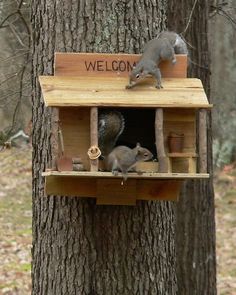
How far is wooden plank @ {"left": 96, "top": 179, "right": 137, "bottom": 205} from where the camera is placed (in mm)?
3521

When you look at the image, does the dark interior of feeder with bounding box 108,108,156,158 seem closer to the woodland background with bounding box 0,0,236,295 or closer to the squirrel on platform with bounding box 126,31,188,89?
the squirrel on platform with bounding box 126,31,188,89

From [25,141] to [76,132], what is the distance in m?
11.7

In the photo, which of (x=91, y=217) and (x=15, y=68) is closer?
(x=91, y=217)

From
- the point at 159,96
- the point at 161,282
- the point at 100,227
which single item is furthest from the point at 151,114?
the point at 161,282

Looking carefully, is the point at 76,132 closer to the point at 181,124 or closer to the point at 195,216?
the point at 181,124

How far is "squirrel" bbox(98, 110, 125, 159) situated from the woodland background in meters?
1.65

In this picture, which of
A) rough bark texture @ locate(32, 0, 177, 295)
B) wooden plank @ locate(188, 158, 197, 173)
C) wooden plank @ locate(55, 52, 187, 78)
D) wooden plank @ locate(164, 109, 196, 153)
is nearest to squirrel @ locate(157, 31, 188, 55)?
rough bark texture @ locate(32, 0, 177, 295)

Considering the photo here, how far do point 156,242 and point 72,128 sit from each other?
→ 2.58 feet

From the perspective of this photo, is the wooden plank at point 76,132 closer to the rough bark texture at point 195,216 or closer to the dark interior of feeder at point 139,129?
the dark interior of feeder at point 139,129

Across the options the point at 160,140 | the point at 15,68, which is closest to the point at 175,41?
the point at 160,140

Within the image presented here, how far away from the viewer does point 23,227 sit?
34.0 feet

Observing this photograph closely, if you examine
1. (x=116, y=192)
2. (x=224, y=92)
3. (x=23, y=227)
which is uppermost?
(x=224, y=92)

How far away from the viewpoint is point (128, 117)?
3.73 meters

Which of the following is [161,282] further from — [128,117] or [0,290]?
[0,290]
